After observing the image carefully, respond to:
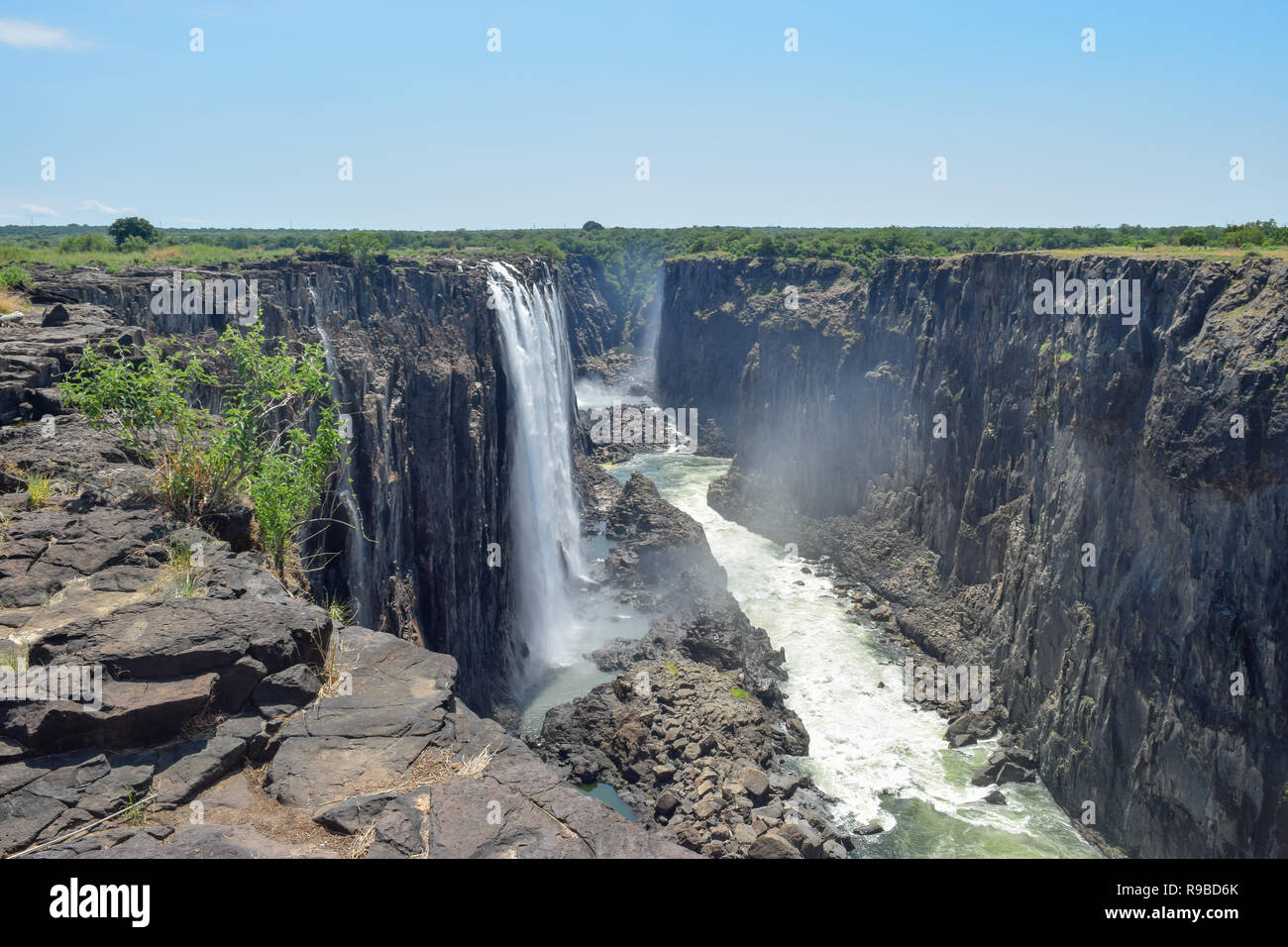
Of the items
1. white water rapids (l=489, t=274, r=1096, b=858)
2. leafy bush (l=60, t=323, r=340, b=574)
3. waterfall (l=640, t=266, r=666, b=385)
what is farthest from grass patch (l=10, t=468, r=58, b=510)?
waterfall (l=640, t=266, r=666, b=385)

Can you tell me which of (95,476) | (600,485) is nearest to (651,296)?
(600,485)

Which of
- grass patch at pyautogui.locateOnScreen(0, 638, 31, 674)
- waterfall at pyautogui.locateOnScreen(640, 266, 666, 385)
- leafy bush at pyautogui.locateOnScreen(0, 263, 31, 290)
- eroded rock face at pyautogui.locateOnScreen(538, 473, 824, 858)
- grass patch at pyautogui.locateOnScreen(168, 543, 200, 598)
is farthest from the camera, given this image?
waterfall at pyautogui.locateOnScreen(640, 266, 666, 385)

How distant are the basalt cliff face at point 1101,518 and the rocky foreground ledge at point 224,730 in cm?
2046

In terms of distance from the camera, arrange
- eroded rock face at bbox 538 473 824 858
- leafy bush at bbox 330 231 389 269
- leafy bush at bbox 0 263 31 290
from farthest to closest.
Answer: leafy bush at bbox 330 231 389 269 < eroded rock face at bbox 538 473 824 858 < leafy bush at bbox 0 263 31 290

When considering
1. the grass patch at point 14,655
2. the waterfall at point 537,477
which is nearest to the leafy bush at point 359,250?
the waterfall at point 537,477

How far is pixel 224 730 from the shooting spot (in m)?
8.02

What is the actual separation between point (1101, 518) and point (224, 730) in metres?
27.0

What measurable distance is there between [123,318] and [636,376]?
251ft

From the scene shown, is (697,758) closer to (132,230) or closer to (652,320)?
(132,230)

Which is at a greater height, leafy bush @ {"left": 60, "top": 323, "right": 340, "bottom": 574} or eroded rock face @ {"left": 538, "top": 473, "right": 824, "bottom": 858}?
leafy bush @ {"left": 60, "top": 323, "right": 340, "bottom": 574}

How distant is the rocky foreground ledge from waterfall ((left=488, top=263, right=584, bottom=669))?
26.6m

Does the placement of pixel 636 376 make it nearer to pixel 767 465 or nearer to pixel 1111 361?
pixel 767 465

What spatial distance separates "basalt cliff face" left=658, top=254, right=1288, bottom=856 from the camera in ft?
69.4

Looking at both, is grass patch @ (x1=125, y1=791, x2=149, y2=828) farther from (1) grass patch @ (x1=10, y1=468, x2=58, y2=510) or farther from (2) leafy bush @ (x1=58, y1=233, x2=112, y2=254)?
(2) leafy bush @ (x1=58, y1=233, x2=112, y2=254)
